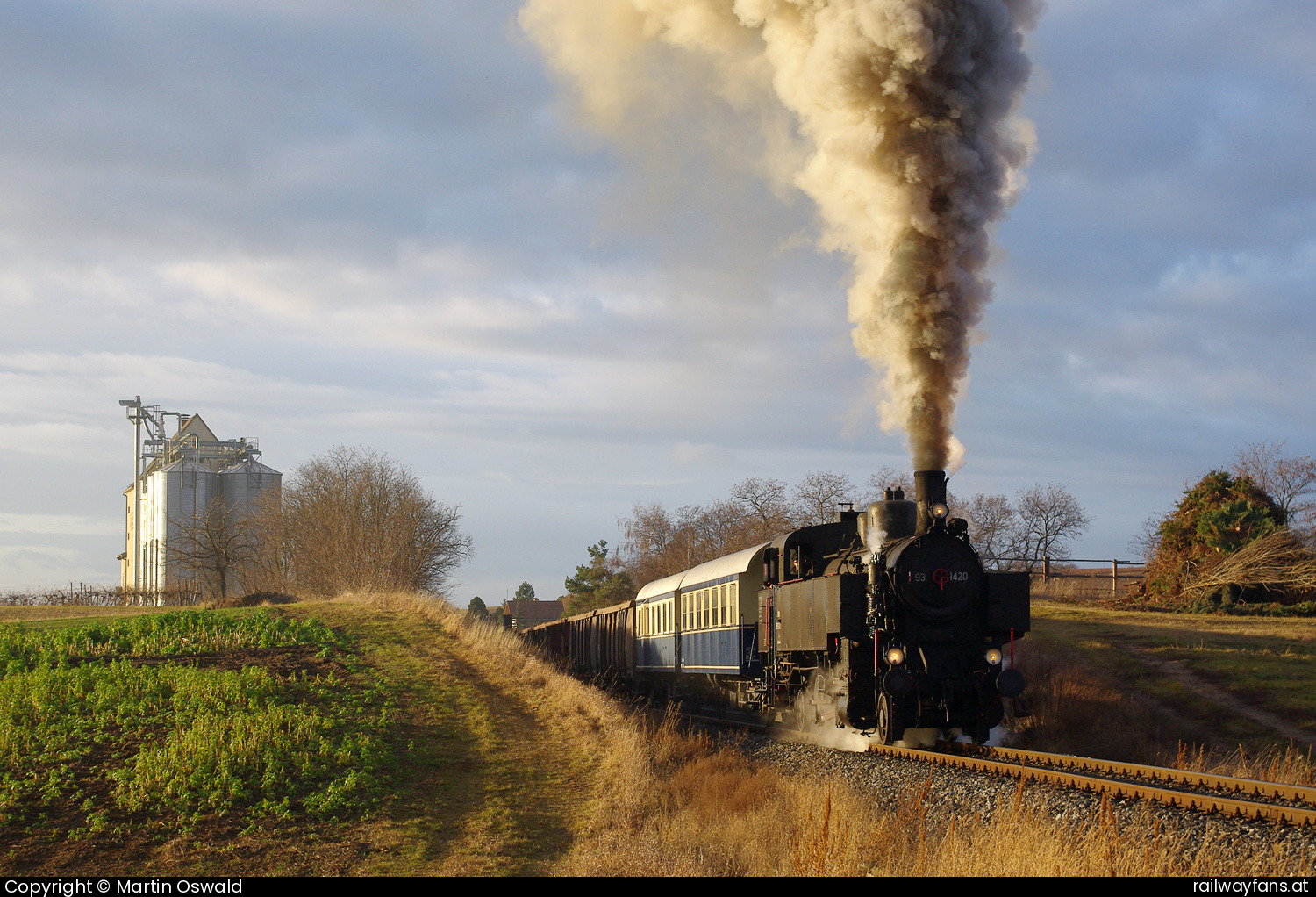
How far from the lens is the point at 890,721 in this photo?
11883 mm

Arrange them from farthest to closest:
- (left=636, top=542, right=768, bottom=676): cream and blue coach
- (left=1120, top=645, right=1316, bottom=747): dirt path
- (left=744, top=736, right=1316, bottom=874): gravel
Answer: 1. (left=636, top=542, right=768, bottom=676): cream and blue coach
2. (left=1120, top=645, right=1316, bottom=747): dirt path
3. (left=744, top=736, right=1316, bottom=874): gravel

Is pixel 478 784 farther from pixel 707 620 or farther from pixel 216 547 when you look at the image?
pixel 216 547

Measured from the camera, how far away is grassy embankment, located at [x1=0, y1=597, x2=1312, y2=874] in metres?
7.12

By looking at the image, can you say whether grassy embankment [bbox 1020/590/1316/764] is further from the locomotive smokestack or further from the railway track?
the locomotive smokestack

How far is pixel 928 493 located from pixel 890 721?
9.38 feet

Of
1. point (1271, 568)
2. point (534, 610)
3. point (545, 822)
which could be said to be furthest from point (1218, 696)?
point (534, 610)

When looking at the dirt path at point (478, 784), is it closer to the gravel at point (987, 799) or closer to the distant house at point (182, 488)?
the gravel at point (987, 799)

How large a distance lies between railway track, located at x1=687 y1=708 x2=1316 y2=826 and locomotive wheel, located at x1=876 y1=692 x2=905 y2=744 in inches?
8.6

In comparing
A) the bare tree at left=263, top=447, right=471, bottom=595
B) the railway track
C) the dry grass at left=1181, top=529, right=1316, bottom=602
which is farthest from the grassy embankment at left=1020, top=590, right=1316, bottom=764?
the bare tree at left=263, top=447, right=471, bottom=595

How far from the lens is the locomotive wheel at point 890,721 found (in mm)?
11852

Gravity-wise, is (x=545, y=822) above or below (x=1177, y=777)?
below

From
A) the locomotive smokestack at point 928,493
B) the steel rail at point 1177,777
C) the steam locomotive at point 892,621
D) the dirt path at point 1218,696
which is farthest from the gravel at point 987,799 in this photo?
the dirt path at point 1218,696

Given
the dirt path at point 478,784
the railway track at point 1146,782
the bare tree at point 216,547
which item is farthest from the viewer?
the bare tree at point 216,547

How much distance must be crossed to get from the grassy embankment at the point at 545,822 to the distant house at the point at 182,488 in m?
44.7
